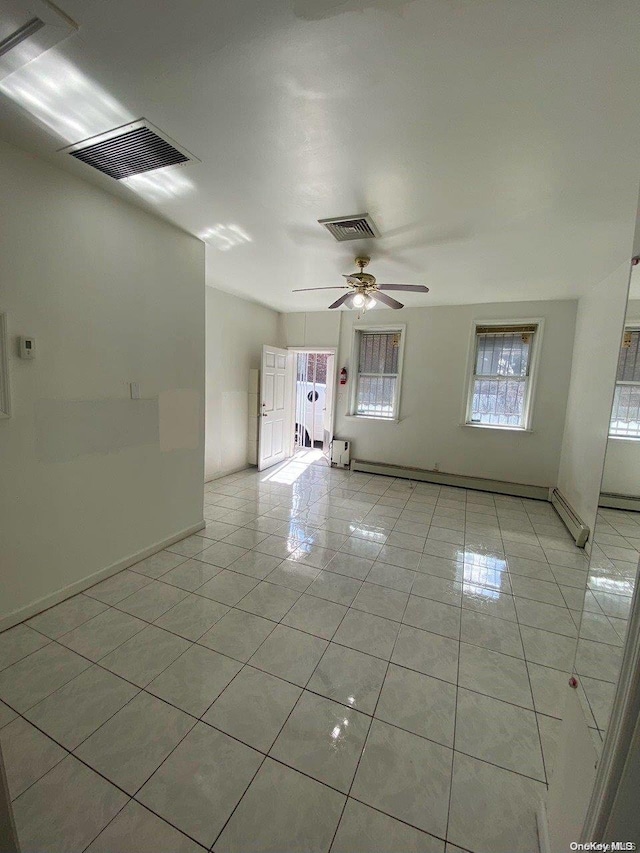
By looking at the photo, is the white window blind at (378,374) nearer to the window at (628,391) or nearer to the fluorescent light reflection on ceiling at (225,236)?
the fluorescent light reflection on ceiling at (225,236)

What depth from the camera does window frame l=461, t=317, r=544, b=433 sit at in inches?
178

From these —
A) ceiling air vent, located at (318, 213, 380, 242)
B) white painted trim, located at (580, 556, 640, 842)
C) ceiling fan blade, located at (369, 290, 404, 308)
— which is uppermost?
ceiling air vent, located at (318, 213, 380, 242)

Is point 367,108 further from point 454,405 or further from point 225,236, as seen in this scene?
point 454,405

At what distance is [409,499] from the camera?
448cm

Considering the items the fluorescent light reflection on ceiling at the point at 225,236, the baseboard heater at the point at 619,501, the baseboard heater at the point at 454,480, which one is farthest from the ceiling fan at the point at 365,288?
the baseboard heater at the point at 454,480

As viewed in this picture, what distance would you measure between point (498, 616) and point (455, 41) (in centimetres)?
295

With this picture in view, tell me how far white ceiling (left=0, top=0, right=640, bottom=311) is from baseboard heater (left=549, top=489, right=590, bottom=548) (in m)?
2.57

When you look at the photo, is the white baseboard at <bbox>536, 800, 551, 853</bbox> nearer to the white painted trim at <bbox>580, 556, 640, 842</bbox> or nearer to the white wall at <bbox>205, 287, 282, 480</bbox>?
the white painted trim at <bbox>580, 556, 640, 842</bbox>

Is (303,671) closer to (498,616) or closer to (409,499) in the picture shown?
(498,616)

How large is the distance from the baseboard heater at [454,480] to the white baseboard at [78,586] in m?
3.23

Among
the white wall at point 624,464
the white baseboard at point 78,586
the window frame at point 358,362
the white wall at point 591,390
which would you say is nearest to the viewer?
the white wall at point 624,464

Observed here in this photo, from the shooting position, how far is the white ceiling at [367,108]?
1.16 metres

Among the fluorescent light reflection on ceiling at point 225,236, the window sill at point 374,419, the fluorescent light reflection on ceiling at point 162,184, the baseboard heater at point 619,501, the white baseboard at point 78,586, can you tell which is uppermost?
the fluorescent light reflection on ceiling at point 225,236

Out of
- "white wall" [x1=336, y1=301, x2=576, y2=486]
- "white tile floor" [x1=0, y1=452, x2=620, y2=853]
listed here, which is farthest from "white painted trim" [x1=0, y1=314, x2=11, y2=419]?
"white wall" [x1=336, y1=301, x2=576, y2=486]
